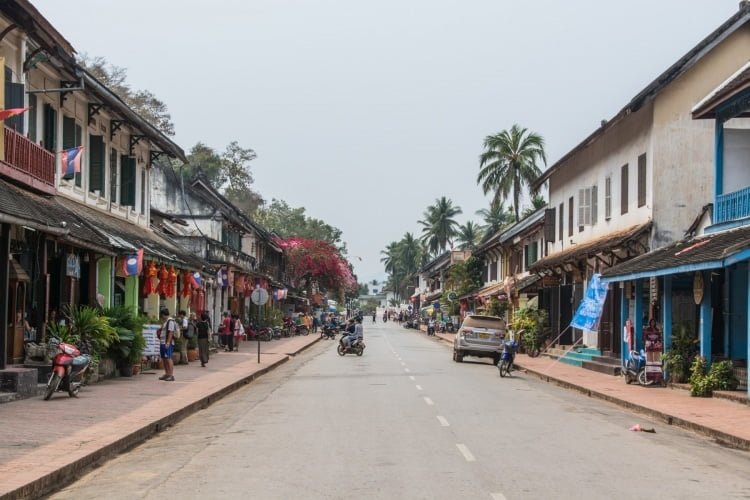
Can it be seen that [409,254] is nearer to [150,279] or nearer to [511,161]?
[511,161]

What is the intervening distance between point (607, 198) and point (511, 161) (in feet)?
113

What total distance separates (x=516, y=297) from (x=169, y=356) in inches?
1234

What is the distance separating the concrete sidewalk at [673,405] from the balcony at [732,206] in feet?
13.8

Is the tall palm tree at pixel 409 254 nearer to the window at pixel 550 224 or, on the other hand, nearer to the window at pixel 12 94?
the window at pixel 550 224

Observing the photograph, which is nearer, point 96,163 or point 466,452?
point 466,452

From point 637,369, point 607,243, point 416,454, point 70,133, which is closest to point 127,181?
point 70,133

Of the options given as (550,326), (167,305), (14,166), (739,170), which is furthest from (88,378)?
(550,326)

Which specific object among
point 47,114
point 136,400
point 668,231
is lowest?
point 136,400

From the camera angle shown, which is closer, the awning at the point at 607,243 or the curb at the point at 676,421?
the curb at the point at 676,421

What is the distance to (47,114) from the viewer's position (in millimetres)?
23594

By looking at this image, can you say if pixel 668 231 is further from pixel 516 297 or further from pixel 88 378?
pixel 516 297

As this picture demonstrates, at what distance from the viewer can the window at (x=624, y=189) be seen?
31516 mm

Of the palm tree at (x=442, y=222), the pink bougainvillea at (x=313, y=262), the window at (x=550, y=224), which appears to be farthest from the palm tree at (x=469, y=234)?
the window at (x=550, y=224)

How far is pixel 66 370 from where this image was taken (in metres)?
18.2
